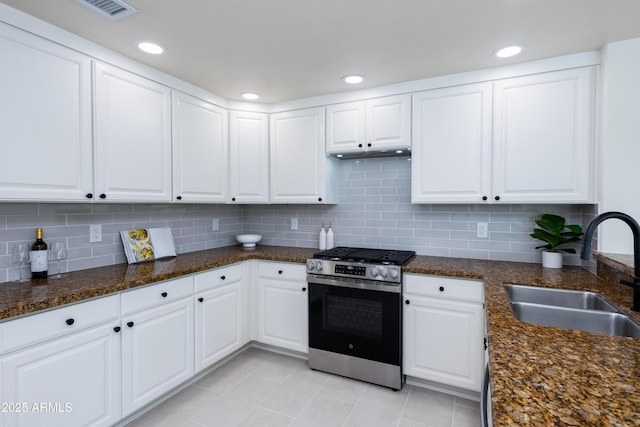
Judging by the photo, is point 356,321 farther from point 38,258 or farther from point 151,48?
point 151,48

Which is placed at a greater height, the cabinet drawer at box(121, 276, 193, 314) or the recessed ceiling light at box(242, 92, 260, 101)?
the recessed ceiling light at box(242, 92, 260, 101)

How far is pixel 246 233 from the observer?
368cm

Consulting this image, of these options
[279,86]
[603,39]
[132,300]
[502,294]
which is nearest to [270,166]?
[279,86]

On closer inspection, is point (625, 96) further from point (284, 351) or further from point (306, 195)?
point (284, 351)

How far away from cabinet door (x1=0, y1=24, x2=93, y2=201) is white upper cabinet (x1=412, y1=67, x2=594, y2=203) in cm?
227

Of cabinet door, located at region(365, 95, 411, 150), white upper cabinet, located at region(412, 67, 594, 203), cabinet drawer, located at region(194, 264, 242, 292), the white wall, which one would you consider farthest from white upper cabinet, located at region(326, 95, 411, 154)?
cabinet drawer, located at region(194, 264, 242, 292)

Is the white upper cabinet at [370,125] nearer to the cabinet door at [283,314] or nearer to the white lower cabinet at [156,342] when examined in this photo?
the cabinet door at [283,314]

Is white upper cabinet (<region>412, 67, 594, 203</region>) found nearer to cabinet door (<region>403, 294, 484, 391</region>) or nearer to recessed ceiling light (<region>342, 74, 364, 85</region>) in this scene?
recessed ceiling light (<region>342, 74, 364, 85</region>)

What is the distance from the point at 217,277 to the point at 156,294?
549 millimetres

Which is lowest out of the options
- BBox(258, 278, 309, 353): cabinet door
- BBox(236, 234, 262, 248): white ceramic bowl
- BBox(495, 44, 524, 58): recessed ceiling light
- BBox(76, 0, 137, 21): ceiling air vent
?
BBox(258, 278, 309, 353): cabinet door

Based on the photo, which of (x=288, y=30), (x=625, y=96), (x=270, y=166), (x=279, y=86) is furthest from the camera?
(x=270, y=166)

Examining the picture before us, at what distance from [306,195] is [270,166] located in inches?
19.2

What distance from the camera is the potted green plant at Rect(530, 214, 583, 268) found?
7.45 feet

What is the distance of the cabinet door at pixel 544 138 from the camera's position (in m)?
2.13
